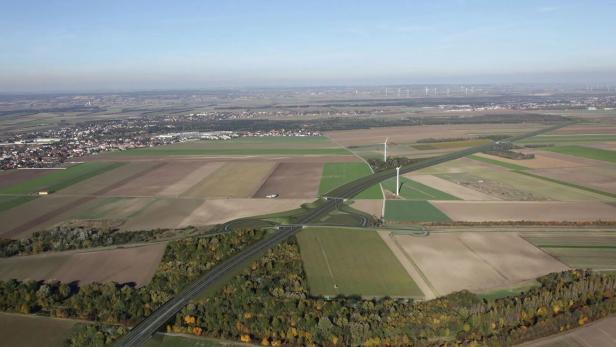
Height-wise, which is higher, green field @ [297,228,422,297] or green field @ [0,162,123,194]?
green field @ [0,162,123,194]

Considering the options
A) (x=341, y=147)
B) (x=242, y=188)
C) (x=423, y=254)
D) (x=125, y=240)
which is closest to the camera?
(x=423, y=254)

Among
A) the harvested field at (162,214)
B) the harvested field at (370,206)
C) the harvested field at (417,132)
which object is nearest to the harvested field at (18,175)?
the harvested field at (162,214)

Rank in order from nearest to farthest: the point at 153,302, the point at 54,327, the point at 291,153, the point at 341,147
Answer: the point at 54,327, the point at 153,302, the point at 291,153, the point at 341,147

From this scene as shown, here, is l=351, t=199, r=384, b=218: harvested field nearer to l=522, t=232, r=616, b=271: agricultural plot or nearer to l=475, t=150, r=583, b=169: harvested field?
l=522, t=232, r=616, b=271: agricultural plot

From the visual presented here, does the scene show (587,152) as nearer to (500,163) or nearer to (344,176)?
(500,163)

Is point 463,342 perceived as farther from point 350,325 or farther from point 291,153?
point 291,153

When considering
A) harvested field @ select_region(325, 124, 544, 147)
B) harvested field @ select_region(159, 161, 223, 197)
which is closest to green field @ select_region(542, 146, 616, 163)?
harvested field @ select_region(325, 124, 544, 147)

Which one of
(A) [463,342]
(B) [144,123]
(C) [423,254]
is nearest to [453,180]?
(C) [423,254]
